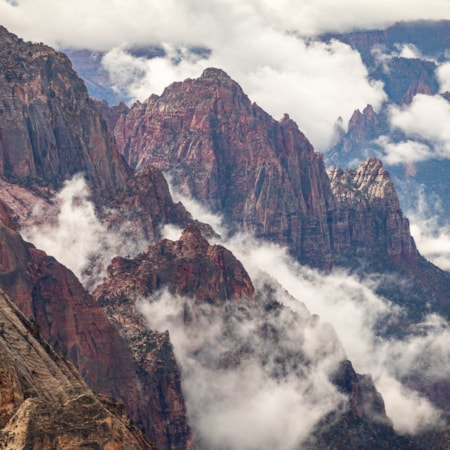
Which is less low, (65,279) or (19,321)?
(65,279)

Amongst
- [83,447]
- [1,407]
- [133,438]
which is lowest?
[83,447]

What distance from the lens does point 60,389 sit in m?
85.4

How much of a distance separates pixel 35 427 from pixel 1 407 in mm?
9219

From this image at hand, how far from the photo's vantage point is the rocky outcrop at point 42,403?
65.2m

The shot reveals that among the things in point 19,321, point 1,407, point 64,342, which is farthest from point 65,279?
point 1,407

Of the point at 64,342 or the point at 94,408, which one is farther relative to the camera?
the point at 64,342

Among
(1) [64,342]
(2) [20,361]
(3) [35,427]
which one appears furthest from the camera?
(1) [64,342]

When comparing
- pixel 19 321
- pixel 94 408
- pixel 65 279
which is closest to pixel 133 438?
pixel 19 321

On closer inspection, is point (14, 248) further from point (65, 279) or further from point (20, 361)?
point (20, 361)

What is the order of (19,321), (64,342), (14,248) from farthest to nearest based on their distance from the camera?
(64,342)
(14,248)
(19,321)

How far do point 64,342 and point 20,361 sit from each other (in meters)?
112

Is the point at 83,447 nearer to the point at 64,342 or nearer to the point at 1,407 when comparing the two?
the point at 1,407

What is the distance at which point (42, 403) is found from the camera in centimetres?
6781

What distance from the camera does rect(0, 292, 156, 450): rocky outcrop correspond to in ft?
214
